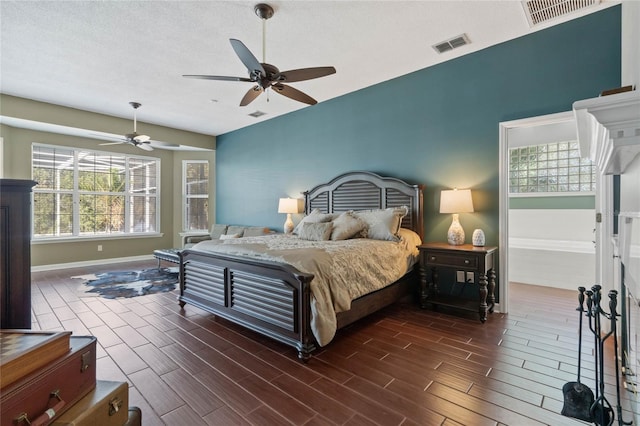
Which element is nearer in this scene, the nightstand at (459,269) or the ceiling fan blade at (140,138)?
the nightstand at (459,269)

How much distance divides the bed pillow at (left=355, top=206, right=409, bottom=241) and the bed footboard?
1495 mm

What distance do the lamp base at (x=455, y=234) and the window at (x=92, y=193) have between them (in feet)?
22.4

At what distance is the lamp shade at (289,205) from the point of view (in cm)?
527

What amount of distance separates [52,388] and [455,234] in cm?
354

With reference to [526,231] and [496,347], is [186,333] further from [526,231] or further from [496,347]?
[526,231]

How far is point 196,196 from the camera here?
7.68 meters

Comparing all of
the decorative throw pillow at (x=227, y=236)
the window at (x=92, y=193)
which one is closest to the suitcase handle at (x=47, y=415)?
the decorative throw pillow at (x=227, y=236)

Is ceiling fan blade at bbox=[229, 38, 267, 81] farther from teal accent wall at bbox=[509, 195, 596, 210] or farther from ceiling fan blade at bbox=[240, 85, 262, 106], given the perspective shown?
teal accent wall at bbox=[509, 195, 596, 210]

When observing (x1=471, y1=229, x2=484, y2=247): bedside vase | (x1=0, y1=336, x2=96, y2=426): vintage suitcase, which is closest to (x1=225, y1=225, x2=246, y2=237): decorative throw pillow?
(x1=471, y1=229, x2=484, y2=247): bedside vase

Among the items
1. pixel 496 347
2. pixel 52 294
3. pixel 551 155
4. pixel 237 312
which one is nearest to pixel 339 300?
pixel 237 312

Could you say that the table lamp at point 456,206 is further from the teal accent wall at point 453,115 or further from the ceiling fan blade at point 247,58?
the ceiling fan blade at point 247,58

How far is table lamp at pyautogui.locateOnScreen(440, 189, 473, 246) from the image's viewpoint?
10.9 feet

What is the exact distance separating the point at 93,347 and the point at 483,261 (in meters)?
3.18

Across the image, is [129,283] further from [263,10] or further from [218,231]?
[263,10]
